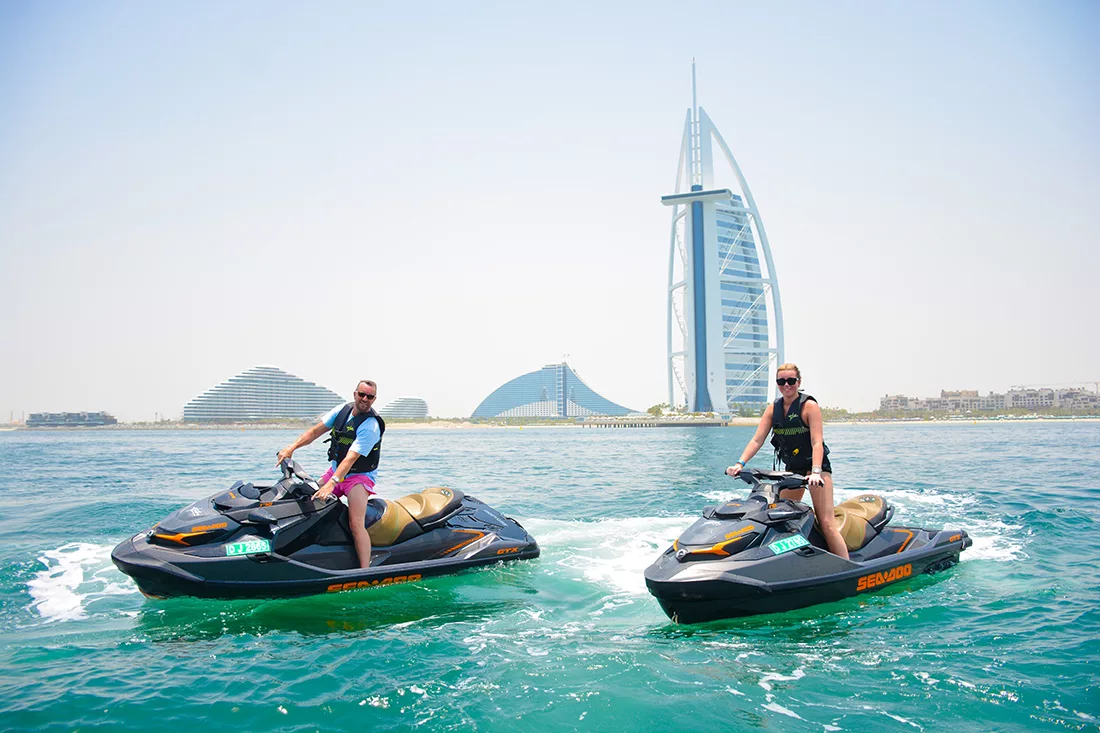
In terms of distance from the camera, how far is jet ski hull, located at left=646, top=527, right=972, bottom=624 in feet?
18.3

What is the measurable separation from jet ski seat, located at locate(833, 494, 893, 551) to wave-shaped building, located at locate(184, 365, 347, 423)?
144m

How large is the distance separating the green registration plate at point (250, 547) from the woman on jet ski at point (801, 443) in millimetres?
4159

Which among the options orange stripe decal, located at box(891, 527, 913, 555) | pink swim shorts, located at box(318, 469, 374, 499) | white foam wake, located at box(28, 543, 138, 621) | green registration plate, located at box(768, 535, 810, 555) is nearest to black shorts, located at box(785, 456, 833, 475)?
green registration plate, located at box(768, 535, 810, 555)

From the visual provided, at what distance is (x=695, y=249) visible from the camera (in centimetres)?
11394

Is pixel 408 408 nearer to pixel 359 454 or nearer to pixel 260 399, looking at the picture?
pixel 260 399

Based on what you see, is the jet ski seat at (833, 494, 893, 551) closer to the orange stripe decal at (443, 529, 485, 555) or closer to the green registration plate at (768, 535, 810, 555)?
the green registration plate at (768, 535, 810, 555)

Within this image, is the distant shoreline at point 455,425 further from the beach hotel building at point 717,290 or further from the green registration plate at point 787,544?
the green registration plate at point 787,544

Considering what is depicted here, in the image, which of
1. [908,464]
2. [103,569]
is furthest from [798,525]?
[908,464]

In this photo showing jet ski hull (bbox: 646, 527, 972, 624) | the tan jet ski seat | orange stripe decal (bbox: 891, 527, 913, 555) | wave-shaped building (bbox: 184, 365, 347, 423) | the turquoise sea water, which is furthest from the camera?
wave-shaped building (bbox: 184, 365, 347, 423)

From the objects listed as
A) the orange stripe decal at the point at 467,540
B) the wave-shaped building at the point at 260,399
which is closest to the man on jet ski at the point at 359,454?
the orange stripe decal at the point at 467,540

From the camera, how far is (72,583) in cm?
748

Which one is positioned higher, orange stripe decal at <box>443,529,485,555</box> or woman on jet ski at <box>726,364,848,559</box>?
woman on jet ski at <box>726,364,848,559</box>

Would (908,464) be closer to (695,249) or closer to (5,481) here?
(5,481)

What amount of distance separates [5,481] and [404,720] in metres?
20.4
